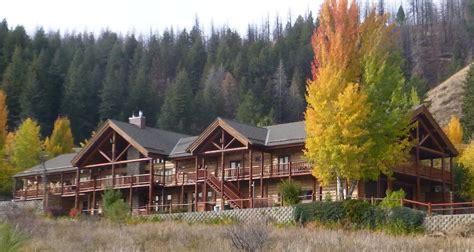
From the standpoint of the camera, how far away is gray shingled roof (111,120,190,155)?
44.3 meters

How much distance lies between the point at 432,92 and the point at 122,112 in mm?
40676

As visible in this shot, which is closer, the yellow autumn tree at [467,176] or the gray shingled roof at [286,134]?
the gray shingled roof at [286,134]

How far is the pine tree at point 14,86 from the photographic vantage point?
8325 centimetres

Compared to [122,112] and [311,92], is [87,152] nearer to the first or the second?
Answer: [311,92]

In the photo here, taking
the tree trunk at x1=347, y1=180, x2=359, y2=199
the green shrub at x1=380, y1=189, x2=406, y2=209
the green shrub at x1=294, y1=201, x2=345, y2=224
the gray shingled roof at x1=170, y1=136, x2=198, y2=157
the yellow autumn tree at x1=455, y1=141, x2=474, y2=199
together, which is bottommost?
the green shrub at x1=294, y1=201, x2=345, y2=224

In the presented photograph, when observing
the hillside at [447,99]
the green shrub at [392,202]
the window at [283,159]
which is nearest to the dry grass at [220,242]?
the green shrub at [392,202]

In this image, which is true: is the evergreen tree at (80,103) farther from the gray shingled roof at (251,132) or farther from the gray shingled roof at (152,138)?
the gray shingled roof at (251,132)

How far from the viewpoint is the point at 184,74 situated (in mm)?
97812

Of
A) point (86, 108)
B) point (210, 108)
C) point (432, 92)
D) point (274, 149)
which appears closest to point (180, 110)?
point (210, 108)

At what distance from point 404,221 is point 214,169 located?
18.2 metres

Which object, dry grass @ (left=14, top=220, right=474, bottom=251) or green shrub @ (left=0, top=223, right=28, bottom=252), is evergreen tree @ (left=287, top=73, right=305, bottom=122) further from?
green shrub @ (left=0, top=223, right=28, bottom=252)

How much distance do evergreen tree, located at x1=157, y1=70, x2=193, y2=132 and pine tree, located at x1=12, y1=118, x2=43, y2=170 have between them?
87.6ft

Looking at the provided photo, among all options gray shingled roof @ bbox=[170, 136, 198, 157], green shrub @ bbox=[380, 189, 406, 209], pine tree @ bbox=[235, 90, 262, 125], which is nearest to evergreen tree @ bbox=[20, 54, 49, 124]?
pine tree @ bbox=[235, 90, 262, 125]

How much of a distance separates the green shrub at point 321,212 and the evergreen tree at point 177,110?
5600 centimetres
